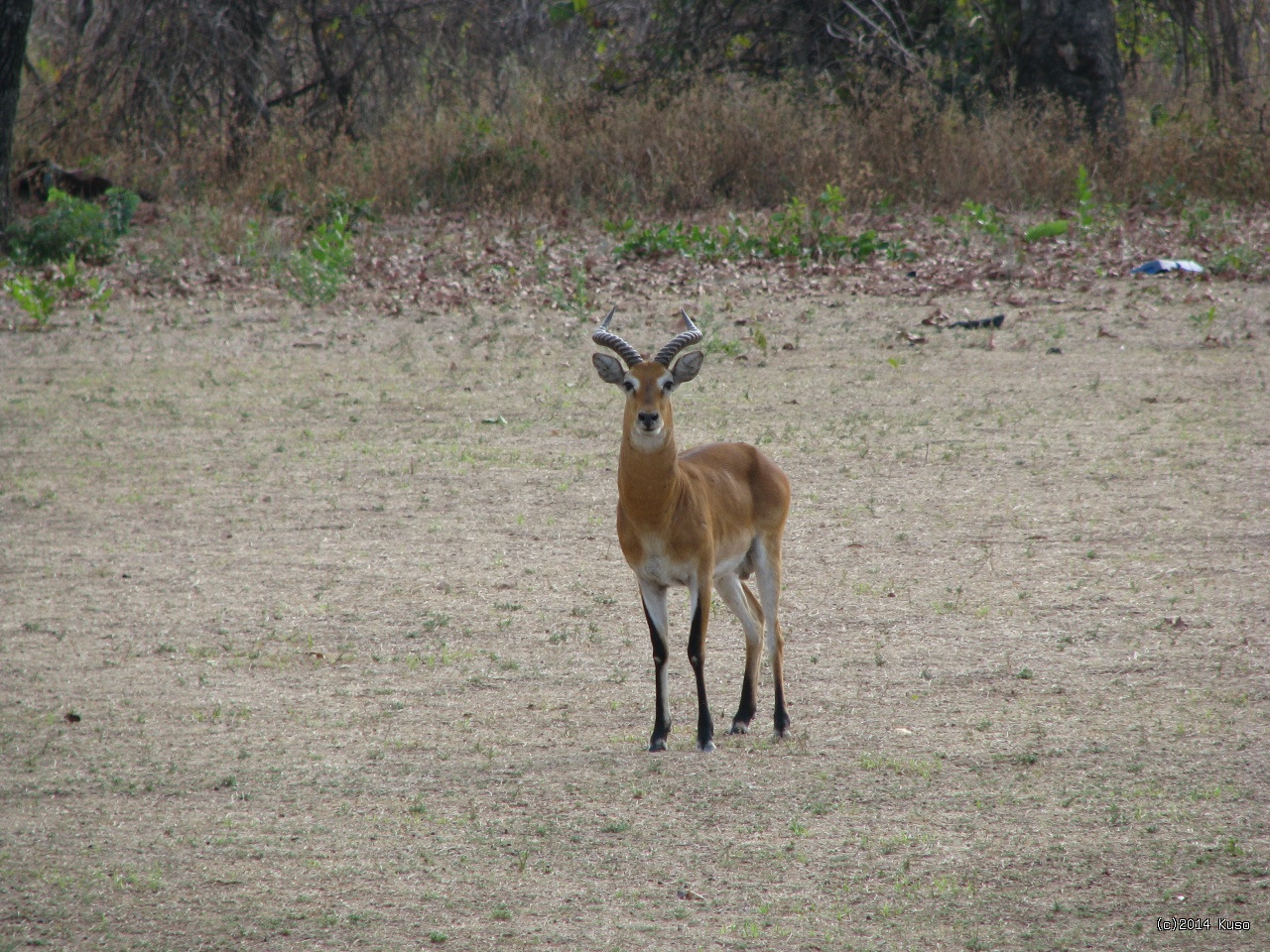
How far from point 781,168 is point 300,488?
10.4m

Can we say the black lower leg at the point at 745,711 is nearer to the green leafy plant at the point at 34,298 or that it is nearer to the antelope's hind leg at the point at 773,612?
the antelope's hind leg at the point at 773,612

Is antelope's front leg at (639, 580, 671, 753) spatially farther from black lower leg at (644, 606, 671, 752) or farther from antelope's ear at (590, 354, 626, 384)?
antelope's ear at (590, 354, 626, 384)

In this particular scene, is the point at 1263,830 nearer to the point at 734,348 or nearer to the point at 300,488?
the point at 300,488

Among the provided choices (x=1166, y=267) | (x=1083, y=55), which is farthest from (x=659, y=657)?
(x=1083, y=55)

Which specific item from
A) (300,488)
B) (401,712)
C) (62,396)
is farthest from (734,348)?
(401,712)

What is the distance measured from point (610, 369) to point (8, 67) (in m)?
12.8

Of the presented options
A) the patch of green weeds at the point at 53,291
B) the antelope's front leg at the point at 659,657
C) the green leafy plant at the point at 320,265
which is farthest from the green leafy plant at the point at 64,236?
the antelope's front leg at the point at 659,657

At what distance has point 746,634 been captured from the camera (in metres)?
5.62

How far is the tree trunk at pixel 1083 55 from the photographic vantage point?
18.7 metres

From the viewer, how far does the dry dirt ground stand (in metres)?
4.16

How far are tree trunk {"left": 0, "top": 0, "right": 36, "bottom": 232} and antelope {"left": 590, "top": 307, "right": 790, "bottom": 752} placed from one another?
490 inches

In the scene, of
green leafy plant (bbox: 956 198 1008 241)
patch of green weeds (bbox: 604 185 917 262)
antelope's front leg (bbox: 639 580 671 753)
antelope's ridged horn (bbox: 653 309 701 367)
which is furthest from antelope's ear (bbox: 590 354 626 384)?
green leafy plant (bbox: 956 198 1008 241)

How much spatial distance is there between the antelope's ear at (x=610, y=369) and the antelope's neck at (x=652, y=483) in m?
0.28

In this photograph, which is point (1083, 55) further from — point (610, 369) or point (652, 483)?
point (652, 483)
